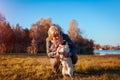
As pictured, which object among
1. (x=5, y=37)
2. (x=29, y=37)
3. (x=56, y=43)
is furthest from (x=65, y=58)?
(x=29, y=37)

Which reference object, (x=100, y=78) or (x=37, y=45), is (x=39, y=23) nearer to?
(x=37, y=45)

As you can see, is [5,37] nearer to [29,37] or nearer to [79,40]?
[29,37]

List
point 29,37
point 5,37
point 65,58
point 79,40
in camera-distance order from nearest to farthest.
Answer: point 65,58 → point 5,37 → point 29,37 → point 79,40

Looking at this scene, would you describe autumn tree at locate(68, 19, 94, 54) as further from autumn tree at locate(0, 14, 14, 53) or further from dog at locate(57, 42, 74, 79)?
dog at locate(57, 42, 74, 79)

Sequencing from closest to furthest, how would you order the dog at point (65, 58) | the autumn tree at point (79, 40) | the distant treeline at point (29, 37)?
the dog at point (65, 58) < the distant treeline at point (29, 37) < the autumn tree at point (79, 40)

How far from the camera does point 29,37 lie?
7094cm

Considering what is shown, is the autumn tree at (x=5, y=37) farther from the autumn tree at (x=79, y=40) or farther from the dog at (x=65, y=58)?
the dog at (x=65, y=58)

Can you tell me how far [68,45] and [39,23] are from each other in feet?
208

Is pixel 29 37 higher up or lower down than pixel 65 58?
higher up

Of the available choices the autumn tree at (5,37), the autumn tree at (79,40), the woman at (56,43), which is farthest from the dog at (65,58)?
the autumn tree at (79,40)

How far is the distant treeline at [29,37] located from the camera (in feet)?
184

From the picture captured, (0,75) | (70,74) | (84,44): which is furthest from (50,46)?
(84,44)

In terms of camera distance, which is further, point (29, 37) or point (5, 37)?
point (29, 37)

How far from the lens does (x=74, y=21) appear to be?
7369 cm
